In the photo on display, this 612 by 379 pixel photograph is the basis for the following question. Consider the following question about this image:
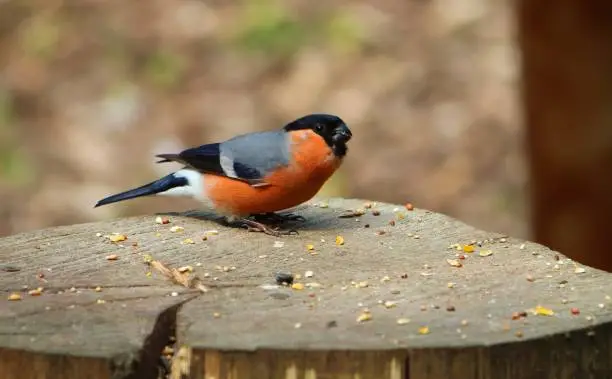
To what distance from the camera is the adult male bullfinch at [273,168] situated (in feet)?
12.7

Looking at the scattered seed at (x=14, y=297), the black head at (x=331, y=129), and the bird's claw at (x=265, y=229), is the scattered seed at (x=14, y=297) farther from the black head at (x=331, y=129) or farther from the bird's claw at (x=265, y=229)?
the black head at (x=331, y=129)

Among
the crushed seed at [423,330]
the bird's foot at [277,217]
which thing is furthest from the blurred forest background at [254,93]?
the crushed seed at [423,330]

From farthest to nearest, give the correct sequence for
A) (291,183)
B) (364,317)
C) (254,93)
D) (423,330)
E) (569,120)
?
(254,93), (569,120), (291,183), (364,317), (423,330)

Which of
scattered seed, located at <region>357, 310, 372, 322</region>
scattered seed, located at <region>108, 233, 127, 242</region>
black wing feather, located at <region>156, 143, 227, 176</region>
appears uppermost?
black wing feather, located at <region>156, 143, 227, 176</region>

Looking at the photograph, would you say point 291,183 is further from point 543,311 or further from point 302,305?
point 543,311

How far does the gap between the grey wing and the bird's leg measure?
130 millimetres

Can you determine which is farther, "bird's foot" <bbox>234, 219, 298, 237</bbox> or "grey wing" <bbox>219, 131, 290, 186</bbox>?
"grey wing" <bbox>219, 131, 290, 186</bbox>

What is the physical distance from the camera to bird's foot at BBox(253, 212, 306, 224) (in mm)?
3960

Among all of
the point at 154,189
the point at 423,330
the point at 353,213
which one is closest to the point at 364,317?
the point at 423,330

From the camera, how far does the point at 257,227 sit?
379cm

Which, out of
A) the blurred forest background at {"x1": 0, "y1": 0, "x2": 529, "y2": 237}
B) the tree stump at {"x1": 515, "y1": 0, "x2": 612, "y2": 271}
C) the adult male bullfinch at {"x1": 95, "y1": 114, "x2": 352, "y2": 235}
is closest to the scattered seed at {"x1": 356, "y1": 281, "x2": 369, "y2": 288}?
the adult male bullfinch at {"x1": 95, "y1": 114, "x2": 352, "y2": 235}

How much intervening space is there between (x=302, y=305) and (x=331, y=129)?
1094mm

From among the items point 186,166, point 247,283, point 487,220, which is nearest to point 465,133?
point 487,220

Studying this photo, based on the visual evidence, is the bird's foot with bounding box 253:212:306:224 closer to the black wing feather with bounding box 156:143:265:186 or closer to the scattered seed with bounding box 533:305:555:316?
the black wing feather with bounding box 156:143:265:186
